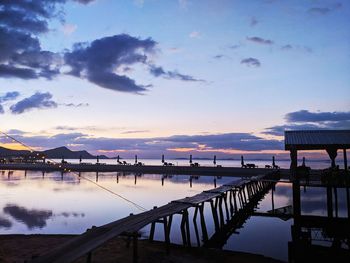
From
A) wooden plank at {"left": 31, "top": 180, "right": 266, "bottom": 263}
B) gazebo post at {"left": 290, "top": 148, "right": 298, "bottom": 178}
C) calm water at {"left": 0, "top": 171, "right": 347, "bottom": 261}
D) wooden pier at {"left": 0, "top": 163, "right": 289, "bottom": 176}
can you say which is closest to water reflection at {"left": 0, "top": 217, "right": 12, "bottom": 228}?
calm water at {"left": 0, "top": 171, "right": 347, "bottom": 261}

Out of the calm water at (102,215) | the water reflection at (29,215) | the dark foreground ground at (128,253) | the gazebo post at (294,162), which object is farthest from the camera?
the water reflection at (29,215)

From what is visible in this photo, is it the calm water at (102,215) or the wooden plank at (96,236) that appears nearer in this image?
the wooden plank at (96,236)

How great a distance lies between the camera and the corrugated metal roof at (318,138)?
14680 mm

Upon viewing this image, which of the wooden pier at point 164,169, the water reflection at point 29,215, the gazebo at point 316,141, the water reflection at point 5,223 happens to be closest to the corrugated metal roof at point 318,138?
the gazebo at point 316,141

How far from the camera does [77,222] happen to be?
20250mm

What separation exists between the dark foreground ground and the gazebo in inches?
200

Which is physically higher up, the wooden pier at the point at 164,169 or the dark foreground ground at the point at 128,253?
the wooden pier at the point at 164,169

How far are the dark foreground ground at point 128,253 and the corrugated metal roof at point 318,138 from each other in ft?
17.8

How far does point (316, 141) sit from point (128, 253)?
9.61 meters

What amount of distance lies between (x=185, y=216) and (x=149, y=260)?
3.04 meters

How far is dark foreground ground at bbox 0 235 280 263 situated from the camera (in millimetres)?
10648

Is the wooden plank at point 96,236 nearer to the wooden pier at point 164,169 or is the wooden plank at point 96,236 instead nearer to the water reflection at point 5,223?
the water reflection at point 5,223

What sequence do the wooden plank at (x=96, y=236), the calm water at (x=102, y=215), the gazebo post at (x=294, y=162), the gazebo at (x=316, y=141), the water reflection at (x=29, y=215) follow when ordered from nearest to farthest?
the wooden plank at (x=96, y=236) < the gazebo post at (x=294, y=162) < the gazebo at (x=316, y=141) < the calm water at (x=102, y=215) < the water reflection at (x=29, y=215)

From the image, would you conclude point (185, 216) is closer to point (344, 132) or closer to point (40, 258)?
point (40, 258)
